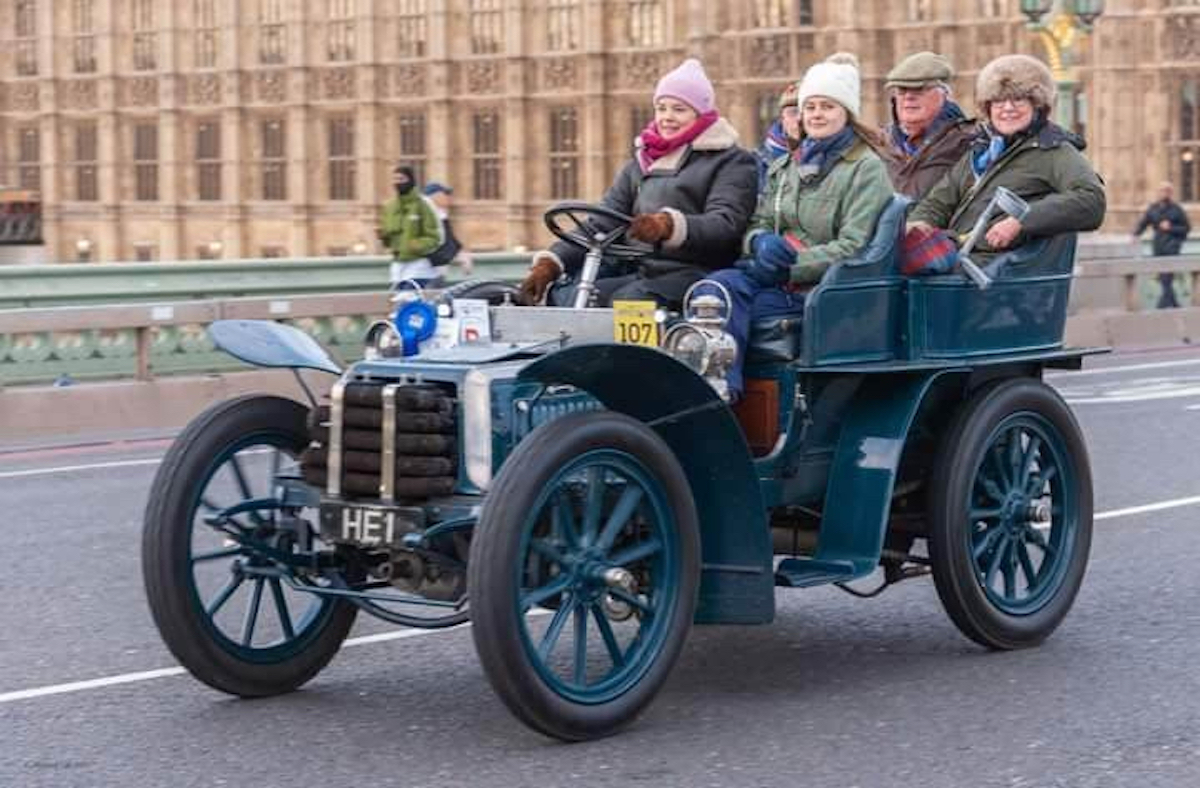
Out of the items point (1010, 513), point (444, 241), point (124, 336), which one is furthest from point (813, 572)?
point (444, 241)

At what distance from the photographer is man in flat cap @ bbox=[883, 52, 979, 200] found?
29.4ft

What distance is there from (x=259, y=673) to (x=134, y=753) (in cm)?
66

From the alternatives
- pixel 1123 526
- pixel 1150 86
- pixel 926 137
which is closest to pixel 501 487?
pixel 926 137

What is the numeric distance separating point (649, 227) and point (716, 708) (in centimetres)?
138

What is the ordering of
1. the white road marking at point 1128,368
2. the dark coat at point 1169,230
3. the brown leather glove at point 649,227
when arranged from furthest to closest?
1. the dark coat at point 1169,230
2. the white road marking at point 1128,368
3. the brown leather glove at point 649,227

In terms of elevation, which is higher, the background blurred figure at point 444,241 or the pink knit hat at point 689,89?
the pink knit hat at point 689,89

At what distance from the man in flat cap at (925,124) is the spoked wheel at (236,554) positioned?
2504 millimetres

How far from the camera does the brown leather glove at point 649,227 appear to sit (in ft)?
25.0

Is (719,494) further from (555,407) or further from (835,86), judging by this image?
(835,86)

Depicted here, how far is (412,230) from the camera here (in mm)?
23016

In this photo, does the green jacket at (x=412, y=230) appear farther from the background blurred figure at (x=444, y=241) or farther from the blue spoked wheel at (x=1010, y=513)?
the blue spoked wheel at (x=1010, y=513)

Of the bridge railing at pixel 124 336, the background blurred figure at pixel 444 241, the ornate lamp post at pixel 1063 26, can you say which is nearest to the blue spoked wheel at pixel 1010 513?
the bridge railing at pixel 124 336

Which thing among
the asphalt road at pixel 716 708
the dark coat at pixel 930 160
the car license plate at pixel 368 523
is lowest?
the asphalt road at pixel 716 708

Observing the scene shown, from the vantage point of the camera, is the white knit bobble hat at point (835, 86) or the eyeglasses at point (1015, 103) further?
the eyeglasses at point (1015, 103)
